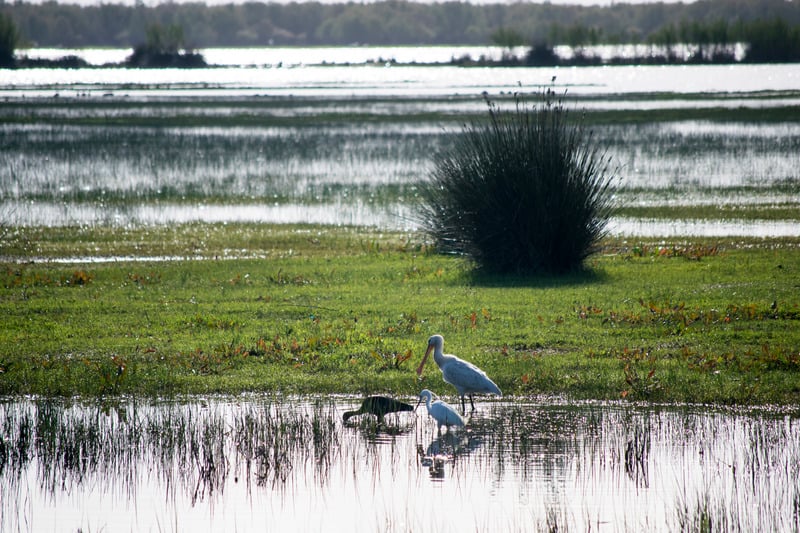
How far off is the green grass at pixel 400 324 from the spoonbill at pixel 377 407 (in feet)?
3.56

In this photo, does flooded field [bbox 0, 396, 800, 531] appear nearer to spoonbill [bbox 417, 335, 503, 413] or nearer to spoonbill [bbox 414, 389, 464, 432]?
spoonbill [bbox 414, 389, 464, 432]

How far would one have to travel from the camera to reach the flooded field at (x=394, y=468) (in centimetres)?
866

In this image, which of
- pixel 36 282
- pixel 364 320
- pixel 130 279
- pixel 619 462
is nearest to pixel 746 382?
pixel 619 462

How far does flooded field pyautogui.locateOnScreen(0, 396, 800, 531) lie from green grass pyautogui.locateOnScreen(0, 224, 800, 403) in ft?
2.44

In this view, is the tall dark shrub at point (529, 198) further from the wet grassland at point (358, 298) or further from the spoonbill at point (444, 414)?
the spoonbill at point (444, 414)

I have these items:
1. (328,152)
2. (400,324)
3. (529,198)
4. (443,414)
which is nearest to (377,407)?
(443,414)

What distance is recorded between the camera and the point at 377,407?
35.6 feet

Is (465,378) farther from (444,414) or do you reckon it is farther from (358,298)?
Answer: (358,298)

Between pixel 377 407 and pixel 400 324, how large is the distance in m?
4.11

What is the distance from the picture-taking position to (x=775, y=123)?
2154 inches

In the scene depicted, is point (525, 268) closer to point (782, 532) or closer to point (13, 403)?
point (13, 403)

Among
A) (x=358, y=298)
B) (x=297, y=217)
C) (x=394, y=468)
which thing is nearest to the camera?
(x=394, y=468)

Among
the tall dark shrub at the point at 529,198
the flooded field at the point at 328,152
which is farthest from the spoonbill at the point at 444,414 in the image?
the flooded field at the point at 328,152

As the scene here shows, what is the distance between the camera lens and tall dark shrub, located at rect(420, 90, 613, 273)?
18812mm
